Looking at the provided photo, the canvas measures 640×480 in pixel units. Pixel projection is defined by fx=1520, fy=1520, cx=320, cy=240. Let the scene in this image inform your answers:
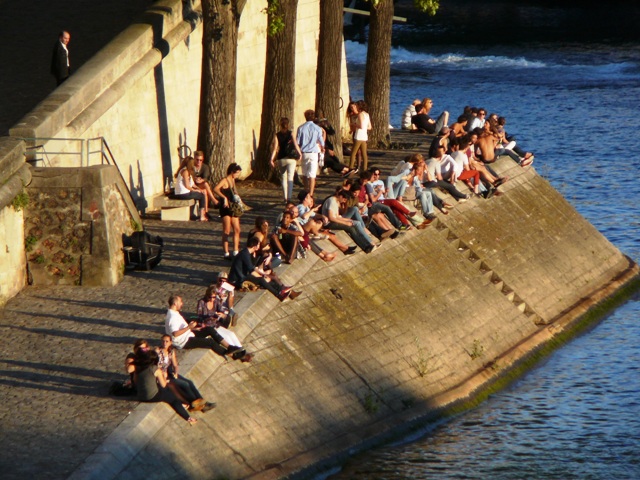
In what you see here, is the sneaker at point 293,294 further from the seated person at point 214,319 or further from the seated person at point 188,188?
the seated person at point 188,188

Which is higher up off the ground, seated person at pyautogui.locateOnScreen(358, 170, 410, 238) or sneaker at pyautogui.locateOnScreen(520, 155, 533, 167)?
seated person at pyautogui.locateOnScreen(358, 170, 410, 238)

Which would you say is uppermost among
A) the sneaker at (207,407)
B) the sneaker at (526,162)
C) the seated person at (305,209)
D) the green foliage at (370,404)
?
the seated person at (305,209)

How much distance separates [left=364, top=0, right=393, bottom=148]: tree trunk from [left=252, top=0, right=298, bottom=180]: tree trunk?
6.33m

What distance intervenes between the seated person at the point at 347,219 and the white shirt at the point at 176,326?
576 centimetres

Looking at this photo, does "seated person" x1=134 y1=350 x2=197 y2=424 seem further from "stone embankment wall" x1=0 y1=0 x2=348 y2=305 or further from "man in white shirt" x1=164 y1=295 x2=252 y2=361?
"stone embankment wall" x1=0 y1=0 x2=348 y2=305

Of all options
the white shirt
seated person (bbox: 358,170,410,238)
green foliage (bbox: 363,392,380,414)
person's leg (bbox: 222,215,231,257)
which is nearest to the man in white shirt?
the white shirt

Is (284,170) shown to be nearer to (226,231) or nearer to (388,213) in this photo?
A: (388,213)

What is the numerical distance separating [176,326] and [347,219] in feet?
20.8

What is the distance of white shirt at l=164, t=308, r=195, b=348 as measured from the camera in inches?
810

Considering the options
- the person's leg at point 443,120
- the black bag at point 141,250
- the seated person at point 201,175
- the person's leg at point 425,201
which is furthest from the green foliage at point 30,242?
the person's leg at point 443,120

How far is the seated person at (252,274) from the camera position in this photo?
907 inches

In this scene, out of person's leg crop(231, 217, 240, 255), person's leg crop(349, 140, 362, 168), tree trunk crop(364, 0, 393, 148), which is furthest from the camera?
tree trunk crop(364, 0, 393, 148)

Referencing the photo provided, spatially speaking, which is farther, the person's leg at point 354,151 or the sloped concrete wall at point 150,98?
the person's leg at point 354,151

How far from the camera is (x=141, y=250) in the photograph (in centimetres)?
2458
